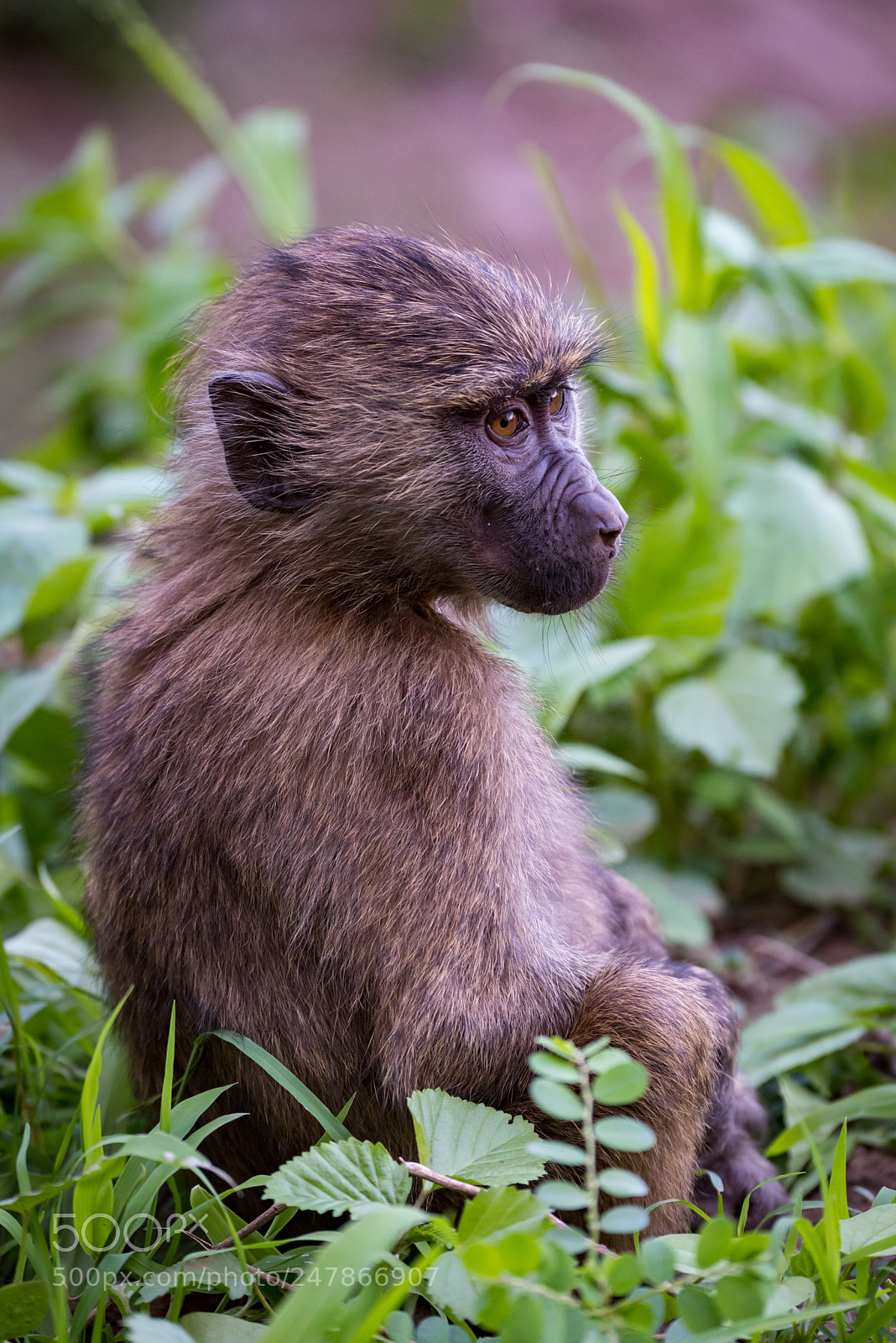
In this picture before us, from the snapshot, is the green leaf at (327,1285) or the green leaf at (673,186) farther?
the green leaf at (673,186)

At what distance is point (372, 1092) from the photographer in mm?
2135

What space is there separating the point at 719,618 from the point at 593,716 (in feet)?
2.18

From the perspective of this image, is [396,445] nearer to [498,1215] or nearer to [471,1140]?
[471,1140]

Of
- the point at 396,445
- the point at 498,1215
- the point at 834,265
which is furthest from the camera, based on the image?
the point at 834,265

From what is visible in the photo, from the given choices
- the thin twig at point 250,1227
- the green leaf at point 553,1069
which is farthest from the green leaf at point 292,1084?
the green leaf at point 553,1069

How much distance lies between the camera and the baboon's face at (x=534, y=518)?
89.5 inches

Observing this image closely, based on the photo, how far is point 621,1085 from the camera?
1579mm

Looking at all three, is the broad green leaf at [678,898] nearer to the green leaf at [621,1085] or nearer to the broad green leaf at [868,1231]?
the broad green leaf at [868,1231]

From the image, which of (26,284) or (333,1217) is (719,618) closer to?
(333,1217)

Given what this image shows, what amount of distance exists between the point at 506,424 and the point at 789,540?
1311 mm

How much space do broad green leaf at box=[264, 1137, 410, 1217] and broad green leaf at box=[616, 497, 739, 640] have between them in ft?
5.67

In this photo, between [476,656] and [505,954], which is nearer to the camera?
[505,954]

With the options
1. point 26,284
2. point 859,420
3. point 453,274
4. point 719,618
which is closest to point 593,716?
point 719,618

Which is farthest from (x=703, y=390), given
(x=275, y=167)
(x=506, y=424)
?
(x=275, y=167)
